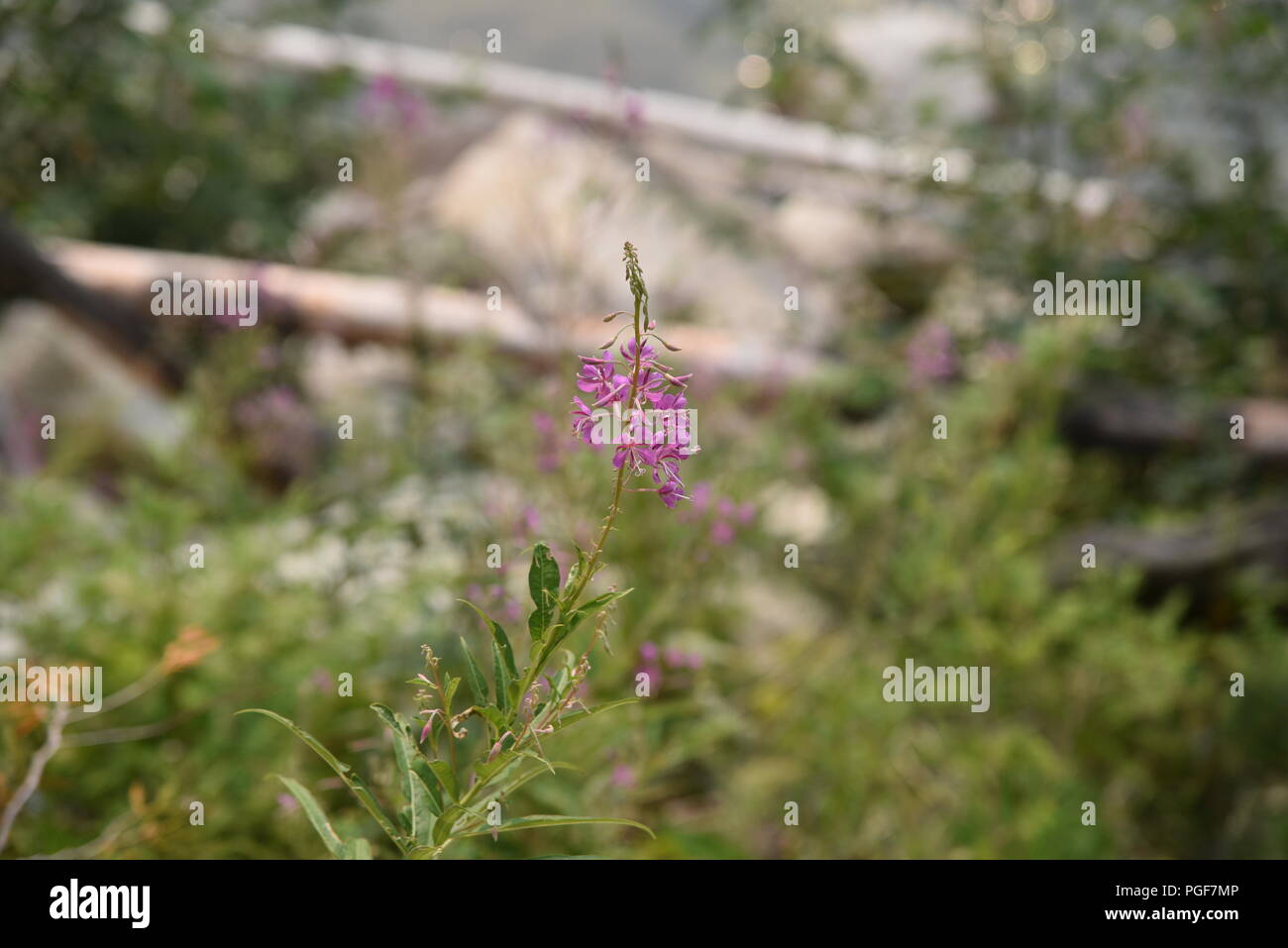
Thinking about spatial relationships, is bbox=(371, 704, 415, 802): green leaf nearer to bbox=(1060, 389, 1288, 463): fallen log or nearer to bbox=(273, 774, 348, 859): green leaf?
bbox=(273, 774, 348, 859): green leaf

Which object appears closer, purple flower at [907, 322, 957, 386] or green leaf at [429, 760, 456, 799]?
green leaf at [429, 760, 456, 799]

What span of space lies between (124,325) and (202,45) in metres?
1.29

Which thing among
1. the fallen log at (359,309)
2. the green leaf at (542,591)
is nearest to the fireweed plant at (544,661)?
the green leaf at (542,591)

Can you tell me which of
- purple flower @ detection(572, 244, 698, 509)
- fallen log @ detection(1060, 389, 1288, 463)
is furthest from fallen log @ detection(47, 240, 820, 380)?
purple flower @ detection(572, 244, 698, 509)

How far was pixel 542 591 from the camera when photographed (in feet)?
2.99

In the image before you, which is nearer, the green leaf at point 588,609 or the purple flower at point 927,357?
the green leaf at point 588,609

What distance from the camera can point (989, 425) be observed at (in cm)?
363

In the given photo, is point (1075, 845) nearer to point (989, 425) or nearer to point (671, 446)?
point (989, 425)

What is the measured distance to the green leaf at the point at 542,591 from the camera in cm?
90

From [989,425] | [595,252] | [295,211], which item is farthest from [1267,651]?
[295,211]

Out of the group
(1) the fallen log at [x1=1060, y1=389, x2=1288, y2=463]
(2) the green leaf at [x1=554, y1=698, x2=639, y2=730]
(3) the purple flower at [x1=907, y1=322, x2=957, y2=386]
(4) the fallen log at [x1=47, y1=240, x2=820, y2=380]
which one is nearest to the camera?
(2) the green leaf at [x1=554, y1=698, x2=639, y2=730]

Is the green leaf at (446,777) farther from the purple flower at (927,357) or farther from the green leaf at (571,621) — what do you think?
the purple flower at (927,357)

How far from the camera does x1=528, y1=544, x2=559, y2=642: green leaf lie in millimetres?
904

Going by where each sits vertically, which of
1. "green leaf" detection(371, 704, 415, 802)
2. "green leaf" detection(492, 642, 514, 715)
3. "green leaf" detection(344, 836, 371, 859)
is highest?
"green leaf" detection(492, 642, 514, 715)
